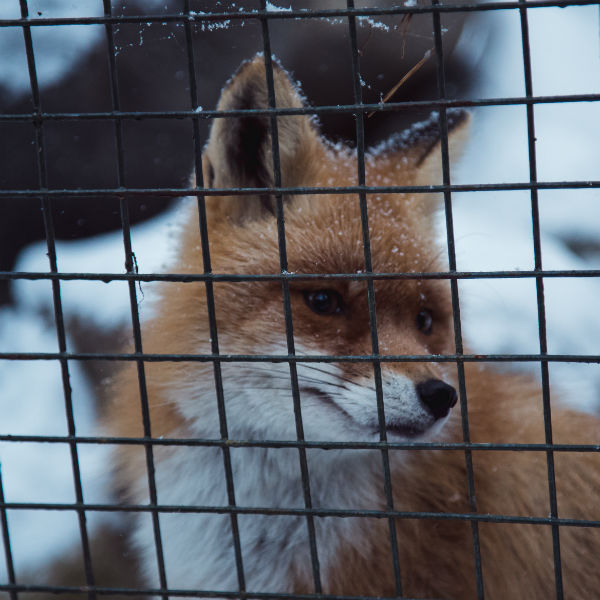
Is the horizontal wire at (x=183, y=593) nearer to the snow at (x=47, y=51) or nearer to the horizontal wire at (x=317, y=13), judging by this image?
the horizontal wire at (x=317, y=13)

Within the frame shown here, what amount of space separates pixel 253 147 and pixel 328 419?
30.0 inches

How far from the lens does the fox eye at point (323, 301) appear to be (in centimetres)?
189

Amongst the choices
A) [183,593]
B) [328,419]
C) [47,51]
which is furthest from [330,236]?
[47,51]

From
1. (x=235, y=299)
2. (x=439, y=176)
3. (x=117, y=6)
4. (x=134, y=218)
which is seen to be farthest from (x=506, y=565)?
(x=134, y=218)

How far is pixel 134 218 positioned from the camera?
8.95 feet

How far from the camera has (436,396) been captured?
63.3 inches

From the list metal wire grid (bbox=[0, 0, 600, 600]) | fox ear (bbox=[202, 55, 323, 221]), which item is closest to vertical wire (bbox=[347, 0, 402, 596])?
metal wire grid (bbox=[0, 0, 600, 600])

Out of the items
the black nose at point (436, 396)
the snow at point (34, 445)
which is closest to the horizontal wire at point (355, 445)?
the black nose at point (436, 396)

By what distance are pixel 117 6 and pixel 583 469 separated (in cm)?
154

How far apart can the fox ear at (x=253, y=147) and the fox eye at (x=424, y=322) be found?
0.51 meters

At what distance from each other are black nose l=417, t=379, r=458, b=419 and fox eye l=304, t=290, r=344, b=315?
0.37 metres

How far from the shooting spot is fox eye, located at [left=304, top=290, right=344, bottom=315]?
189cm

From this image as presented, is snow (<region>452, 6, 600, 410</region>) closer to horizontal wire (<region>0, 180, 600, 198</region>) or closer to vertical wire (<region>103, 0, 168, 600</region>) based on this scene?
horizontal wire (<region>0, 180, 600, 198</region>)

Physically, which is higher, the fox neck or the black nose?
the black nose
